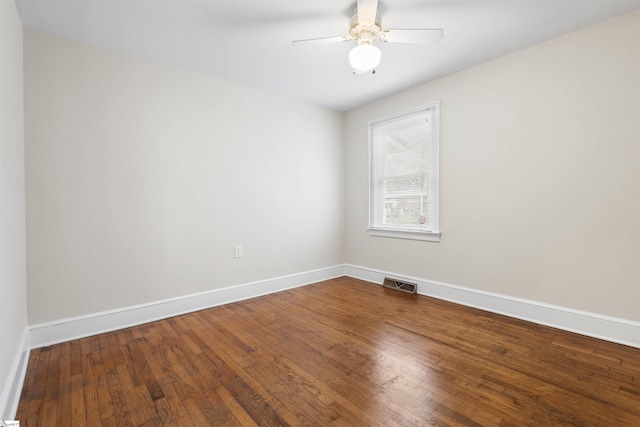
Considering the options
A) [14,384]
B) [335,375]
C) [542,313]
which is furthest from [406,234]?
[14,384]

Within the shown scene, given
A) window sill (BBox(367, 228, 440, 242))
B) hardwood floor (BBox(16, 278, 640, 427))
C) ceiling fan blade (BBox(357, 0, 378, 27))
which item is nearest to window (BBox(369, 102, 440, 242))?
window sill (BBox(367, 228, 440, 242))

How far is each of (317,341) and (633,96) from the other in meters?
2.99

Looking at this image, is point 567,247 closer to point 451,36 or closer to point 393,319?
point 393,319

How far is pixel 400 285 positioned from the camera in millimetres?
3551

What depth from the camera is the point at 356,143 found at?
4.18 meters

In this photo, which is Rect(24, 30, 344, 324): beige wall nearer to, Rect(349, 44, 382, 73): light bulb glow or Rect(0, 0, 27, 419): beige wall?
Rect(0, 0, 27, 419): beige wall

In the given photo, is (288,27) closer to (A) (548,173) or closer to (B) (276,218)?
(B) (276,218)

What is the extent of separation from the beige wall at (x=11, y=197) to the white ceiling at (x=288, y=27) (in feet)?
1.29

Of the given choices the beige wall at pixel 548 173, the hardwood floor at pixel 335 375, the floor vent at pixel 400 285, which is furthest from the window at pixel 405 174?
the hardwood floor at pixel 335 375

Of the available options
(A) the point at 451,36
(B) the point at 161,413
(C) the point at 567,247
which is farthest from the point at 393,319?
(A) the point at 451,36

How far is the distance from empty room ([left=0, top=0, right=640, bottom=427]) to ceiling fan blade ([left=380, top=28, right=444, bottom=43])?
0.08 ft

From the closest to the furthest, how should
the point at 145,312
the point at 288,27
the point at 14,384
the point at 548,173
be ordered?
the point at 14,384, the point at 288,27, the point at 548,173, the point at 145,312

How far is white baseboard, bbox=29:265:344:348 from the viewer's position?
7.27 ft

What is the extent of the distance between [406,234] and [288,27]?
254 cm
